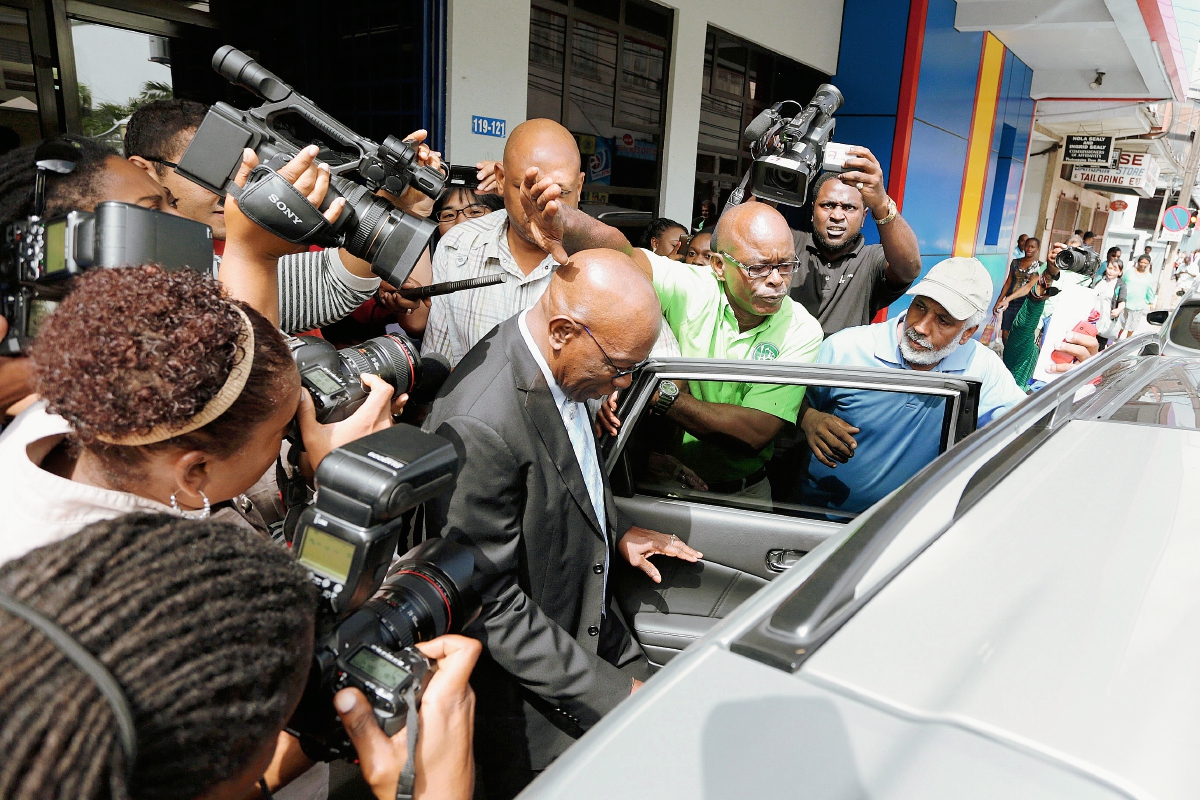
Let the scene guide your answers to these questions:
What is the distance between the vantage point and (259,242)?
5.30ft

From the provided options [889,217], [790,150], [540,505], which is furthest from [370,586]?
[889,217]

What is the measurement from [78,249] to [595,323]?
3.26ft

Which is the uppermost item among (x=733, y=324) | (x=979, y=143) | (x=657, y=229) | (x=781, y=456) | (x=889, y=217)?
(x=979, y=143)

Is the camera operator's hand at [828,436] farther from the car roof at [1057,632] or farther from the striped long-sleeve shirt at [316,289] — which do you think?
the striped long-sleeve shirt at [316,289]

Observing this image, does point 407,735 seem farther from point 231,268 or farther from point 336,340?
point 336,340

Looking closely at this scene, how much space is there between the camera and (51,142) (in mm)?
1654

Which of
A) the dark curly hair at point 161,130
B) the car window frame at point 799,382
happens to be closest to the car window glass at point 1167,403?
the car window frame at point 799,382

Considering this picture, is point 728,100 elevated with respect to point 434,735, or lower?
elevated

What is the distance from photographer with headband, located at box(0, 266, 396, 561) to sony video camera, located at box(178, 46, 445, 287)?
447 millimetres

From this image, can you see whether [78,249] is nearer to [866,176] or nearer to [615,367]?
[615,367]

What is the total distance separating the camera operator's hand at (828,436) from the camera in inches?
92.5

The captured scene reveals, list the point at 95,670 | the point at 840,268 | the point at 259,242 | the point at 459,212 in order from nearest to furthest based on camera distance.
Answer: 1. the point at 95,670
2. the point at 259,242
3. the point at 459,212
4. the point at 840,268

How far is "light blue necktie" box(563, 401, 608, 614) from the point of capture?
6.15ft

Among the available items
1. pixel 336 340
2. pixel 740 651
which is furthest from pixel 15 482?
pixel 336 340
